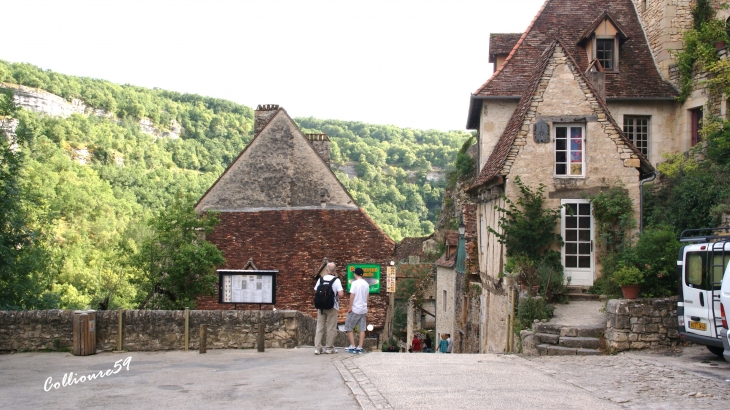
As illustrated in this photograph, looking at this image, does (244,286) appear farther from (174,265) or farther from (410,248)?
(410,248)

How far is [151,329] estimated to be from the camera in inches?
541

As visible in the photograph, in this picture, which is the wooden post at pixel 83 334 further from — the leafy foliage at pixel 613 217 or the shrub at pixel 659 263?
the leafy foliage at pixel 613 217

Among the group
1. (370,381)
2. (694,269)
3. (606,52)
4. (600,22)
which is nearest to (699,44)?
(606,52)

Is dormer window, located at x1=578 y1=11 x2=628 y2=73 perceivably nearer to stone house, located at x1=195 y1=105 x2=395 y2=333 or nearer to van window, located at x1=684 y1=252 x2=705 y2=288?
stone house, located at x1=195 y1=105 x2=395 y2=333

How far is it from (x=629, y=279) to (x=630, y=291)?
0.36 meters

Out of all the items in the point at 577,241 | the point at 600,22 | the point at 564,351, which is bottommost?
the point at 564,351

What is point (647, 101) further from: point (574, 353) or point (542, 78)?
point (574, 353)

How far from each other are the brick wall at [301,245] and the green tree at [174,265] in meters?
6.26

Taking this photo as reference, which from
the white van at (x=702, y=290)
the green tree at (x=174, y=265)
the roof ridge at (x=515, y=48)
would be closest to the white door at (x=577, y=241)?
the white van at (x=702, y=290)

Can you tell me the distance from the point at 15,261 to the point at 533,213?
46.2 ft

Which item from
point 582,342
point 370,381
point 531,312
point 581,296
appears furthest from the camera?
point 581,296

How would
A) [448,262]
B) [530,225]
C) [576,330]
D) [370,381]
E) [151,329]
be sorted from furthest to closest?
1. [448,262]
2. [530,225]
3. [151,329]
4. [576,330]
5. [370,381]

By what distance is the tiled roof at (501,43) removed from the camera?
25141 mm

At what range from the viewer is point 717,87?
2108 cm
